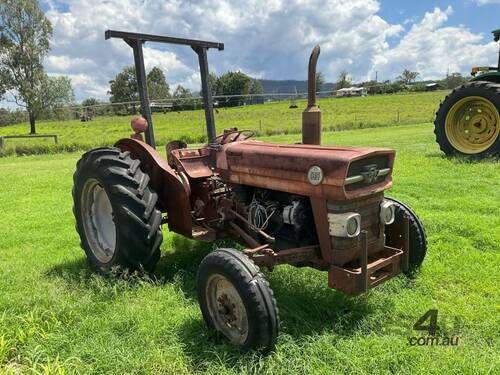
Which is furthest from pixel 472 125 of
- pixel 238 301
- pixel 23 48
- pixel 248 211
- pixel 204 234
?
pixel 23 48

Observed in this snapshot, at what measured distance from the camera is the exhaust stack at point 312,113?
11.3 ft

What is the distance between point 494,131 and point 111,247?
797cm

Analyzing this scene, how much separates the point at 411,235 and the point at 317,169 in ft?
4.66

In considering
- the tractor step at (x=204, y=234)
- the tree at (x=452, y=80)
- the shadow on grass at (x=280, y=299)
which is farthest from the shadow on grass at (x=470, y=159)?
the tree at (x=452, y=80)

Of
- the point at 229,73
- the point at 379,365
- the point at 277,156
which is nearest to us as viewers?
the point at 379,365

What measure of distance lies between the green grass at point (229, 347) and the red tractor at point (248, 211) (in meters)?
0.23

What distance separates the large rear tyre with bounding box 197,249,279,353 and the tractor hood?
68cm

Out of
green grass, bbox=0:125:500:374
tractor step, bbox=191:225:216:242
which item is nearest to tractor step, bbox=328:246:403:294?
green grass, bbox=0:125:500:374

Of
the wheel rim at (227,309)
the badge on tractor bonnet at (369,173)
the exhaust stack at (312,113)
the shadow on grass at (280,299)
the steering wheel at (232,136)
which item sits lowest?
the shadow on grass at (280,299)

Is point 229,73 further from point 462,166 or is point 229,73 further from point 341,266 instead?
point 341,266

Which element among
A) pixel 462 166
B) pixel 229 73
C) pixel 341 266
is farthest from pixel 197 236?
pixel 229 73

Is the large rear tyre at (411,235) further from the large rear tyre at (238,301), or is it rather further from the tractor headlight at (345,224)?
the large rear tyre at (238,301)

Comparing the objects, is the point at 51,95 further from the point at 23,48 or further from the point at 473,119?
the point at 473,119

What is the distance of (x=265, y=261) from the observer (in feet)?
10.8
